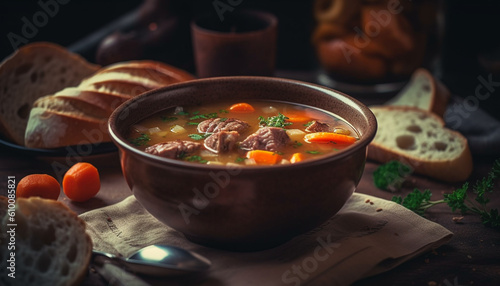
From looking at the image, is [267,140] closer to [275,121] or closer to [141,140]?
[275,121]

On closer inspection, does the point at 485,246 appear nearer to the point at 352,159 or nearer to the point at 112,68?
the point at 352,159

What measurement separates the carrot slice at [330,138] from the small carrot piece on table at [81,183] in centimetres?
112

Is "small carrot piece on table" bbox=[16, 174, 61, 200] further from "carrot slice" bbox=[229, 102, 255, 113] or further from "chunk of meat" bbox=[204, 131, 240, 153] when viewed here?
"carrot slice" bbox=[229, 102, 255, 113]

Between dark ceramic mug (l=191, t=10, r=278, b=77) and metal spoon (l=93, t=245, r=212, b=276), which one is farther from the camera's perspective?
dark ceramic mug (l=191, t=10, r=278, b=77)

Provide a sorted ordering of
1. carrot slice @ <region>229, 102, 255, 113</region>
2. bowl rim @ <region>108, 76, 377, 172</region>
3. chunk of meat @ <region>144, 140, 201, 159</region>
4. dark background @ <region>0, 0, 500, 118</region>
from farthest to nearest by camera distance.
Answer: dark background @ <region>0, 0, 500, 118</region> < carrot slice @ <region>229, 102, 255, 113</region> < chunk of meat @ <region>144, 140, 201, 159</region> < bowl rim @ <region>108, 76, 377, 172</region>

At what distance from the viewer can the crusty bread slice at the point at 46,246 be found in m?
2.08

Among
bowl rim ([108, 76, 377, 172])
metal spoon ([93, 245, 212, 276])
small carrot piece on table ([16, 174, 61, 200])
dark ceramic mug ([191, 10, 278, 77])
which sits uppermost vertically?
bowl rim ([108, 76, 377, 172])

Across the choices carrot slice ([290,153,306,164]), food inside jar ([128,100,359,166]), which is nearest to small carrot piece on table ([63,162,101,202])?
food inside jar ([128,100,359,166])

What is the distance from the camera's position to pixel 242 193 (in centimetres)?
204

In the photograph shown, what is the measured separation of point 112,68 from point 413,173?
6.70ft

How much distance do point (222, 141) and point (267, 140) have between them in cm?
20

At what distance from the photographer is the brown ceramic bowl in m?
2.02

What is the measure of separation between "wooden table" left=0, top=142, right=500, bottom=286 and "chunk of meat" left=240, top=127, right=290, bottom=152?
68 centimetres

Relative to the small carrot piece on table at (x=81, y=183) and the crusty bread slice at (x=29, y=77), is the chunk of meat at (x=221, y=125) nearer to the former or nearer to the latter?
the small carrot piece on table at (x=81, y=183)
